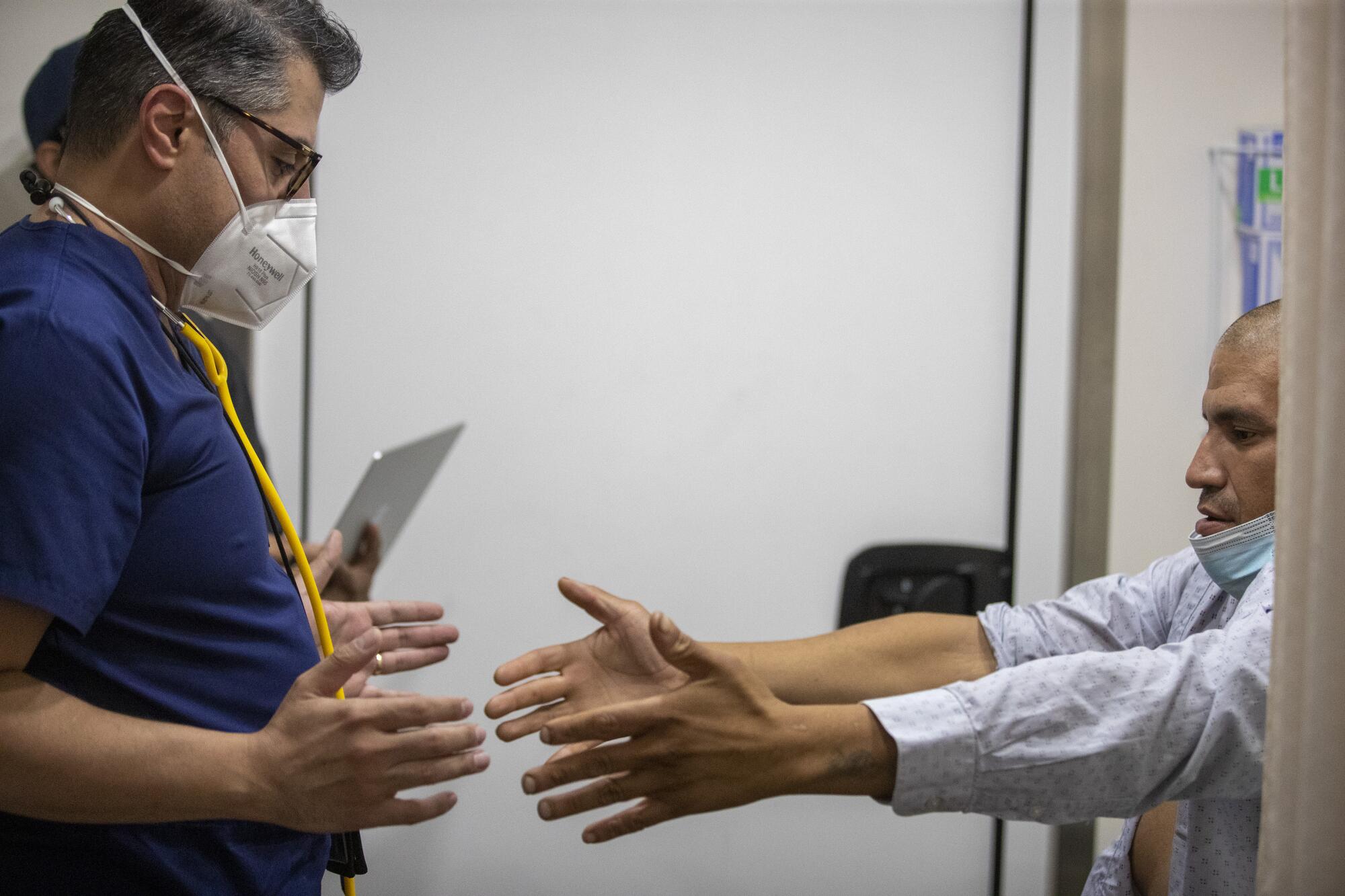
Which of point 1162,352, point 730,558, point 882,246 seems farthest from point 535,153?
point 1162,352

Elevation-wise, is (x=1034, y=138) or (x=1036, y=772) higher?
(x=1034, y=138)

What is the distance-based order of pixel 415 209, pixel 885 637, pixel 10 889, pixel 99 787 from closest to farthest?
pixel 99 787 < pixel 10 889 < pixel 885 637 < pixel 415 209

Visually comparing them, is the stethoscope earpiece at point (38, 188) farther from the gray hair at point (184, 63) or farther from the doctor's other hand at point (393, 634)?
the doctor's other hand at point (393, 634)

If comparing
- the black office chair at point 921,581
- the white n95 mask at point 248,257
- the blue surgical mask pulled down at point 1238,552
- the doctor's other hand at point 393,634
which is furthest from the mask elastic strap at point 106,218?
the black office chair at point 921,581

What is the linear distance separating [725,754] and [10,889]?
66 centimetres

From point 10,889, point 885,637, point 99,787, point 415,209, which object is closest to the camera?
point 99,787

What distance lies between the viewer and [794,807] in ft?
6.52

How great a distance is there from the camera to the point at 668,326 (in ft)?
6.36

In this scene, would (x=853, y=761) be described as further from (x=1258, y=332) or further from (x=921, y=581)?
(x=921, y=581)

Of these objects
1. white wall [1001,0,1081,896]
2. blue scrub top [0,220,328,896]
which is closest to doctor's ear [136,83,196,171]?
blue scrub top [0,220,328,896]

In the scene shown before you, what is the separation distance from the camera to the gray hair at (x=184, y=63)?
2.95 feet

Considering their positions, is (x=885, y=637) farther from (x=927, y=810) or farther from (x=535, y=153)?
(x=535, y=153)

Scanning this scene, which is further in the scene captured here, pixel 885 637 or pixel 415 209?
pixel 415 209

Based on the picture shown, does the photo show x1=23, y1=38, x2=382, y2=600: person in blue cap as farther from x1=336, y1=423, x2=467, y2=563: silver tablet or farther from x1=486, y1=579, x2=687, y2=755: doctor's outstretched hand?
x1=486, y1=579, x2=687, y2=755: doctor's outstretched hand
